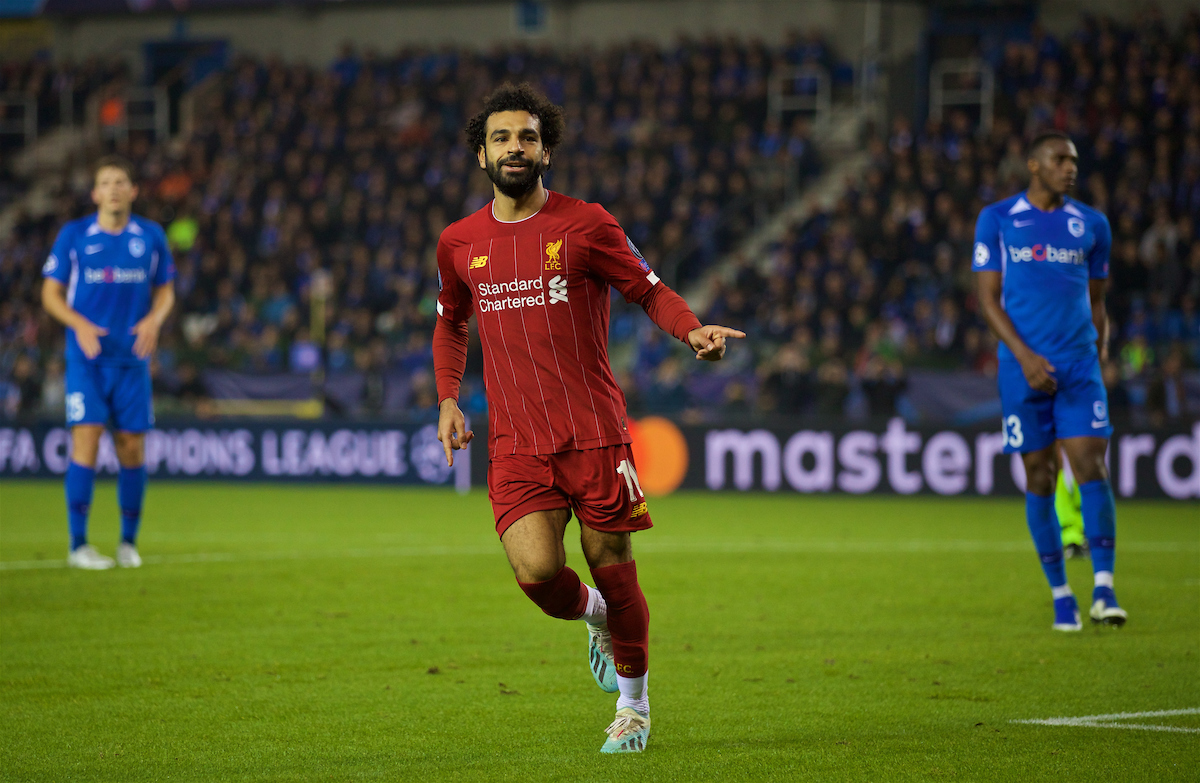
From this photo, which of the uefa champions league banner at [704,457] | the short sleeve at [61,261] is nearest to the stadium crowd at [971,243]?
the uefa champions league banner at [704,457]

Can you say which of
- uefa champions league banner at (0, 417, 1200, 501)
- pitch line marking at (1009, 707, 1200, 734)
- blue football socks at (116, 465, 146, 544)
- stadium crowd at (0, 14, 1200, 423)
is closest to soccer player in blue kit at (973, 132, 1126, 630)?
pitch line marking at (1009, 707, 1200, 734)

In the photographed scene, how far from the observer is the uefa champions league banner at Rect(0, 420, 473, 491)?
19141mm

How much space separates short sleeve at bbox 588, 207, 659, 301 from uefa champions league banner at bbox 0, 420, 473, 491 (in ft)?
45.8

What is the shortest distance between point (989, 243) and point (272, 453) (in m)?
14.2

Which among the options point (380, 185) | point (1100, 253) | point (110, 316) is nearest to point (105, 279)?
point (110, 316)

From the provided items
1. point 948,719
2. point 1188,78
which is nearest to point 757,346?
point 1188,78

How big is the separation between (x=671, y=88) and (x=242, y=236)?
910 cm

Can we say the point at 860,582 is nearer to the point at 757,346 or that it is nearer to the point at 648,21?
the point at 757,346

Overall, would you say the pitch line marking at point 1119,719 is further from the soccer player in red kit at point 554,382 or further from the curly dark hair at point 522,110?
the curly dark hair at point 522,110

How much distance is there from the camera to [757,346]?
20.2 meters

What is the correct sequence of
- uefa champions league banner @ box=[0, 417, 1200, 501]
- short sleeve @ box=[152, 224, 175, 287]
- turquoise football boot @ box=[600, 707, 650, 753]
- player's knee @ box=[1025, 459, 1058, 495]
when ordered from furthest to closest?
uefa champions league banner @ box=[0, 417, 1200, 501], short sleeve @ box=[152, 224, 175, 287], player's knee @ box=[1025, 459, 1058, 495], turquoise football boot @ box=[600, 707, 650, 753]

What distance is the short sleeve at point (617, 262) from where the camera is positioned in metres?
4.94

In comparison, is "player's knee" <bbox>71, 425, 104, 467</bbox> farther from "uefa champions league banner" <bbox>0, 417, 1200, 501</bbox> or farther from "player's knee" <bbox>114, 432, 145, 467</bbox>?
"uefa champions league banner" <bbox>0, 417, 1200, 501</bbox>

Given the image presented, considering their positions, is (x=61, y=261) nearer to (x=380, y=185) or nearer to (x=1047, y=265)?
(x=1047, y=265)
